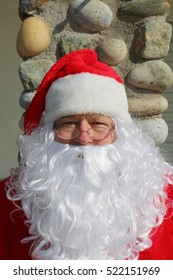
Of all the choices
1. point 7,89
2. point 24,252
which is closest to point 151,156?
point 24,252

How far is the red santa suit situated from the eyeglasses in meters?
0.30

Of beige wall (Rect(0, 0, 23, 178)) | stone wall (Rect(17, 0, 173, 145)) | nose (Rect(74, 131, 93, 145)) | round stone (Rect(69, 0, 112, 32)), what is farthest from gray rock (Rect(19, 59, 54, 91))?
beige wall (Rect(0, 0, 23, 178))

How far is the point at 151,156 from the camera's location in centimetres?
162

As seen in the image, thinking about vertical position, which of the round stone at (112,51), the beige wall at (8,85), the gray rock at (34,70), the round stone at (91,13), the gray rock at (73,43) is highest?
the round stone at (91,13)

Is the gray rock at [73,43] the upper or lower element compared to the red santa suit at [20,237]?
upper

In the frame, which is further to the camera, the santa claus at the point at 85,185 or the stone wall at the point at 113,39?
the stone wall at the point at 113,39

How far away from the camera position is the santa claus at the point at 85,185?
4.80ft

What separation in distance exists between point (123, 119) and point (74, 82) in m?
0.21

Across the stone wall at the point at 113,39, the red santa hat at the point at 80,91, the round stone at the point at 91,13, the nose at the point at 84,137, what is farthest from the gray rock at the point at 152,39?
the nose at the point at 84,137

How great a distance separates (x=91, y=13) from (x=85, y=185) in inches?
31.3

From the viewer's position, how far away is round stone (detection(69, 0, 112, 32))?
193 cm

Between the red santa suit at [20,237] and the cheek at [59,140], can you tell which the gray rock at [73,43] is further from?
the red santa suit at [20,237]

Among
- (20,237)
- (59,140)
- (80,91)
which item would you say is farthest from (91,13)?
(20,237)

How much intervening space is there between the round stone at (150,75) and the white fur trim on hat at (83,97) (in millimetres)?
404
